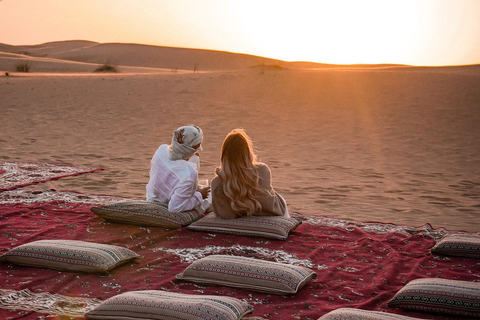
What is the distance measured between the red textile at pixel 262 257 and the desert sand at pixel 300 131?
4.50ft

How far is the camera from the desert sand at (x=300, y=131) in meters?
8.92

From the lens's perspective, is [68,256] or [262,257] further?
[262,257]

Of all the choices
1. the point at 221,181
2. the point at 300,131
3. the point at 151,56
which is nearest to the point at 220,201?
the point at 221,181

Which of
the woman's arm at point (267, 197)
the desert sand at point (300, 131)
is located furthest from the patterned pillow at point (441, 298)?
the desert sand at point (300, 131)

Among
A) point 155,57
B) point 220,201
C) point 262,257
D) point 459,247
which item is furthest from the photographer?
point 155,57

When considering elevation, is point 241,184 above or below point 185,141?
below

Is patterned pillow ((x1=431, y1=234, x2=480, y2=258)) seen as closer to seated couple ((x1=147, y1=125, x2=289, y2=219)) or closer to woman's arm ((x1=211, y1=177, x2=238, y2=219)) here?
seated couple ((x1=147, y1=125, x2=289, y2=219))

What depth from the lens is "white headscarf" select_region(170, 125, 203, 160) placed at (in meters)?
6.07

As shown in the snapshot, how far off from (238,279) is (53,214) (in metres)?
3.19

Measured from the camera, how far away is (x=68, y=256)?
14.9 ft

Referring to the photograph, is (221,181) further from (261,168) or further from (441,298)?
(441,298)

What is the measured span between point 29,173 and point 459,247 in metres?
6.90

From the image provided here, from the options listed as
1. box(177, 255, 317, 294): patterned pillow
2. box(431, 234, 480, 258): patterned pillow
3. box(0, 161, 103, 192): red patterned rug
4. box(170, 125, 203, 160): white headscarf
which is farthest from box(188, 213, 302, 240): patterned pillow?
box(0, 161, 103, 192): red patterned rug

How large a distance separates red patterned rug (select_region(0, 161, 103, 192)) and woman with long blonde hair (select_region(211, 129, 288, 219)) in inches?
144
